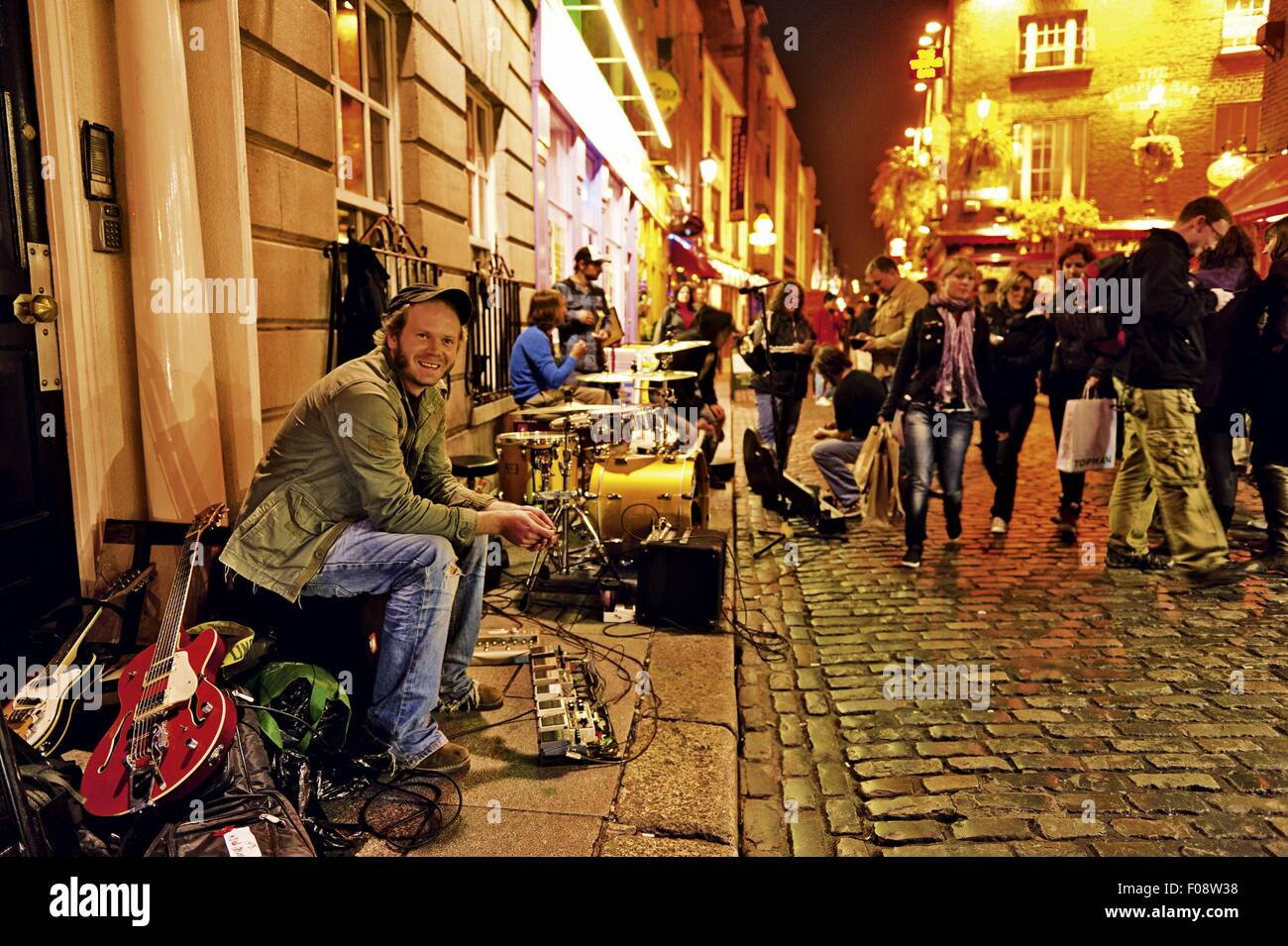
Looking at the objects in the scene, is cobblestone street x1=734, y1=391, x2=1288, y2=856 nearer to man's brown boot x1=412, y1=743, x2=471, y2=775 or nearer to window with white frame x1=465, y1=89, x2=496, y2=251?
man's brown boot x1=412, y1=743, x2=471, y2=775

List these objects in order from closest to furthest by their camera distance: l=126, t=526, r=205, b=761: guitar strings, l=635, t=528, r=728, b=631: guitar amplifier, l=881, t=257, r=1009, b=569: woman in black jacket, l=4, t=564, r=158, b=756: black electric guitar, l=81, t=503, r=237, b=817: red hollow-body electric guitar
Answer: l=81, t=503, r=237, b=817: red hollow-body electric guitar → l=126, t=526, r=205, b=761: guitar strings → l=4, t=564, r=158, b=756: black electric guitar → l=635, t=528, r=728, b=631: guitar amplifier → l=881, t=257, r=1009, b=569: woman in black jacket

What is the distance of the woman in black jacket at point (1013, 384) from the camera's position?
25.9 ft

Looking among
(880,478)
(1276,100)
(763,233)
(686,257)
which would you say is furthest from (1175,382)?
(763,233)

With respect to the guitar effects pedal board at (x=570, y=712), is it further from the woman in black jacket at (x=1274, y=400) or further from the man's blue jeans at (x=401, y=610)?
the woman in black jacket at (x=1274, y=400)

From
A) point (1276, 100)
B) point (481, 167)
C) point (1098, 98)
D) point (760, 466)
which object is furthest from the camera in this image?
point (1098, 98)

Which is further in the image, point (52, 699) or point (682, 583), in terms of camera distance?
point (682, 583)

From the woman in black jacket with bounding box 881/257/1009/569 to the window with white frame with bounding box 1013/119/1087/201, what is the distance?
2394 cm

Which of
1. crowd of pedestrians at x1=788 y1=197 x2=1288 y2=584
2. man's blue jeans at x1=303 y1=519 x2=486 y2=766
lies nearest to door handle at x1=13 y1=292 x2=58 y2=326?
man's blue jeans at x1=303 y1=519 x2=486 y2=766

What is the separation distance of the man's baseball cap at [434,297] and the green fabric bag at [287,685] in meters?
1.45

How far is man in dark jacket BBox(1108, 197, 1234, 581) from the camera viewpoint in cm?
642

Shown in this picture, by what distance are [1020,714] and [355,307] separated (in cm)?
446

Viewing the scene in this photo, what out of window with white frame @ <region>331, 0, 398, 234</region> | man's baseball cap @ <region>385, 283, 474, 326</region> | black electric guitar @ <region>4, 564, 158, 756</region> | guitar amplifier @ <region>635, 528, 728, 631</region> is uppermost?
window with white frame @ <region>331, 0, 398, 234</region>

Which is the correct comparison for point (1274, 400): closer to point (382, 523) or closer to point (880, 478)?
point (880, 478)

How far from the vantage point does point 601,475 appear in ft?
21.2
